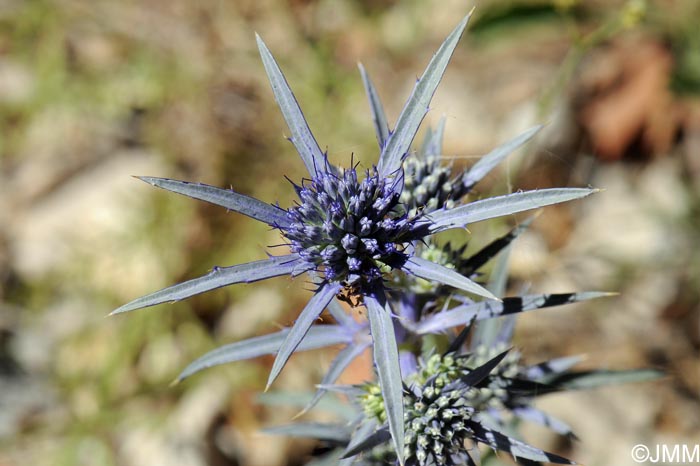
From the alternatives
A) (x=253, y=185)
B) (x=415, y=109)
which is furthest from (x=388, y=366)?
(x=253, y=185)

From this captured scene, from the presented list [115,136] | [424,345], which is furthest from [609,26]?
[115,136]

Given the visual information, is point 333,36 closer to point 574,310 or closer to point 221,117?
point 221,117

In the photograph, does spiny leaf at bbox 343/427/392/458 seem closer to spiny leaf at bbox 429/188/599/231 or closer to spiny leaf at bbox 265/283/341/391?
spiny leaf at bbox 265/283/341/391

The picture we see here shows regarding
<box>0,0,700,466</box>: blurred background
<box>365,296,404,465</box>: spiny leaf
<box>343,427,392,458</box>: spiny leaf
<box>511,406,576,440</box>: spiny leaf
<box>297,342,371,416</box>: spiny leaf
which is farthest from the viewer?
<box>0,0,700,466</box>: blurred background

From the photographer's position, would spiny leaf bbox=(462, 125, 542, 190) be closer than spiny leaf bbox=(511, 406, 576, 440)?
Yes

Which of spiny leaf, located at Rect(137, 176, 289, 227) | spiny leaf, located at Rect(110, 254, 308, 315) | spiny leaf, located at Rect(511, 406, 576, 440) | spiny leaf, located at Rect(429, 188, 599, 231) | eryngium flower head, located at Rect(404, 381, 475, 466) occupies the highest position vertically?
spiny leaf, located at Rect(137, 176, 289, 227)

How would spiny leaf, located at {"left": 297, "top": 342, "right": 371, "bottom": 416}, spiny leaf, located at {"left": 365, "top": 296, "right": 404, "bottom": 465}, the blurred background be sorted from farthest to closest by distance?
the blurred background, spiny leaf, located at {"left": 297, "top": 342, "right": 371, "bottom": 416}, spiny leaf, located at {"left": 365, "top": 296, "right": 404, "bottom": 465}

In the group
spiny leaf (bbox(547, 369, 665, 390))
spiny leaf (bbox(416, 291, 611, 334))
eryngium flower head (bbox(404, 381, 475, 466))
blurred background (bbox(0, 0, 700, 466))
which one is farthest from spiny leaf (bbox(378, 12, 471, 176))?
blurred background (bbox(0, 0, 700, 466))
